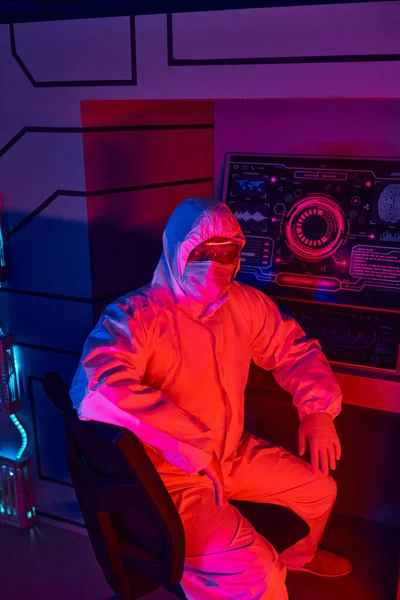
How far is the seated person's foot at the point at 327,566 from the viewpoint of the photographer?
2031 mm

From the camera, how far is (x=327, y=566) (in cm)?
204

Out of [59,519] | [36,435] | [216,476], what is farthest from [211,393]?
[59,519]

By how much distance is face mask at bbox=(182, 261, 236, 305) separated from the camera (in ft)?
5.16

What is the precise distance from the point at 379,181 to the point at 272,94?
56cm

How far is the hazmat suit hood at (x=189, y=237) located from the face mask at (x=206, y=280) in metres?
0.01

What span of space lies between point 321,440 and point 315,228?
73 centimetres

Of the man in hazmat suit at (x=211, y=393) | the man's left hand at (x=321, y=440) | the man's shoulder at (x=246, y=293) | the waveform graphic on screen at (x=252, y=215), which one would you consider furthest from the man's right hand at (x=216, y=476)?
the waveform graphic on screen at (x=252, y=215)

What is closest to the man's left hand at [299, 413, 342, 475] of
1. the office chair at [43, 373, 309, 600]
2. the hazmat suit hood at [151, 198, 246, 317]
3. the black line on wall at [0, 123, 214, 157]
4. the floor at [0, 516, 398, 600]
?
the office chair at [43, 373, 309, 600]

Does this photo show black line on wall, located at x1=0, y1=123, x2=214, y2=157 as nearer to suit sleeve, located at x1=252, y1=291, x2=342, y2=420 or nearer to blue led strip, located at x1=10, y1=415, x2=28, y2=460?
suit sleeve, located at x1=252, y1=291, x2=342, y2=420

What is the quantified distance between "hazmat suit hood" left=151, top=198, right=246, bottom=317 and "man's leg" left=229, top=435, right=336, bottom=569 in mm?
457

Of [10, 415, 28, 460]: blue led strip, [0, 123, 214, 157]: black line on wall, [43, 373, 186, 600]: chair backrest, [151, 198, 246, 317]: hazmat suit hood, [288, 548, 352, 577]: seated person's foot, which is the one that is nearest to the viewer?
[43, 373, 186, 600]: chair backrest

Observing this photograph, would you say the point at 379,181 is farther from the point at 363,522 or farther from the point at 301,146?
the point at 363,522

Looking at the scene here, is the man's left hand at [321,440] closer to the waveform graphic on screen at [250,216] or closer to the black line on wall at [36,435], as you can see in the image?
the waveform graphic on screen at [250,216]

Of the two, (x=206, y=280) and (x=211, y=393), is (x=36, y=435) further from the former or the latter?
(x=206, y=280)
